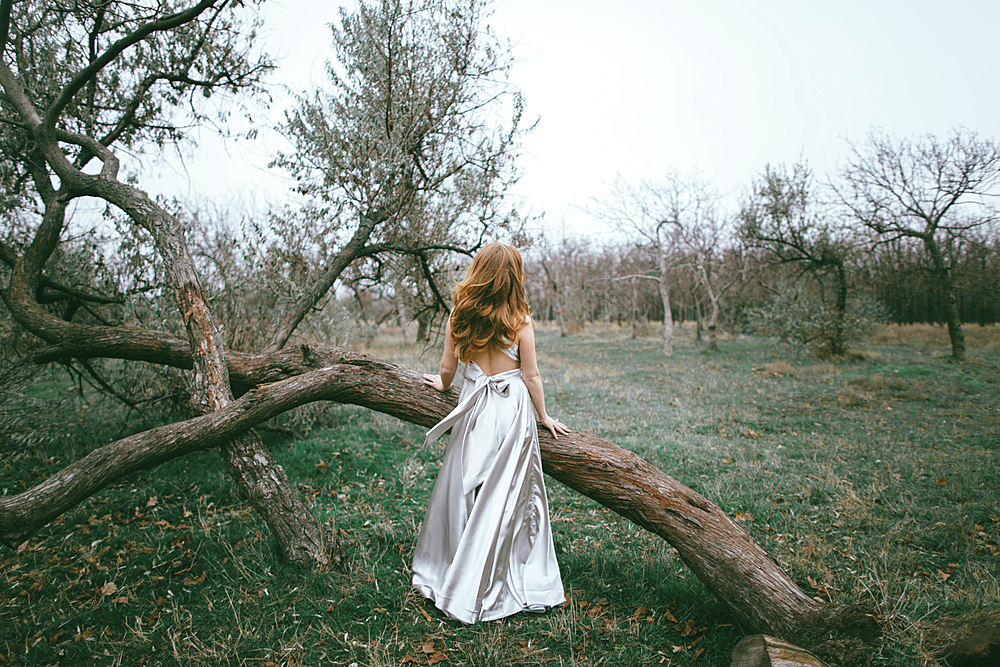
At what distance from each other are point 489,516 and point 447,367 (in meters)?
1.07

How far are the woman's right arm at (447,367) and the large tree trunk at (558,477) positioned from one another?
9 cm

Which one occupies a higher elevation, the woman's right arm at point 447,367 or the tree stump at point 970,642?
the woman's right arm at point 447,367

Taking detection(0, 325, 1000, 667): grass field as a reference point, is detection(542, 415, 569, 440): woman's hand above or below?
above

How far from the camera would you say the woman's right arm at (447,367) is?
331 centimetres

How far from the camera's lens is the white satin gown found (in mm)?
3004

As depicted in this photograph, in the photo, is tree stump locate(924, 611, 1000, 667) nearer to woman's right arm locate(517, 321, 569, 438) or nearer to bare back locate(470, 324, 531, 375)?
woman's right arm locate(517, 321, 569, 438)

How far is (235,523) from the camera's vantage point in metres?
4.30

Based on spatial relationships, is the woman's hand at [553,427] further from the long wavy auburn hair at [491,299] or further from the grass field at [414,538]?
the grass field at [414,538]

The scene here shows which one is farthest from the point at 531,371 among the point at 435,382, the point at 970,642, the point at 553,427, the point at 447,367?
the point at 970,642

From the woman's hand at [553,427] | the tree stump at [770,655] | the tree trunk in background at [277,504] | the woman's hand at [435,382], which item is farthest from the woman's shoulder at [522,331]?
the tree stump at [770,655]

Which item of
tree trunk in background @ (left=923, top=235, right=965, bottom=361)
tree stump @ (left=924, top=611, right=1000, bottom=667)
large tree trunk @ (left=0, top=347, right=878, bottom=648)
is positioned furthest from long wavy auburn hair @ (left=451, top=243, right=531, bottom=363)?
tree trunk in background @ (left=923, top=235, right=965, bottom=361)

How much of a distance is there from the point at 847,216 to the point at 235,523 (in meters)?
18.7

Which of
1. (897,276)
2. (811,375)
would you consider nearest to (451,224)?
(811,375)

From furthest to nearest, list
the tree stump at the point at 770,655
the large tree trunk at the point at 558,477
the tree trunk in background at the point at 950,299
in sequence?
the tree trunk in background at the point at 950,299
the large tree trunk at the point at 558,477
the tree stump at the point at 770,655
